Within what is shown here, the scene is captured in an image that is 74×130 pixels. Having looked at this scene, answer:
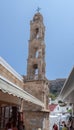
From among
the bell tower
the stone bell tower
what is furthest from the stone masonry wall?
the bell tower

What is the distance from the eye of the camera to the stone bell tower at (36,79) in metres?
23.7

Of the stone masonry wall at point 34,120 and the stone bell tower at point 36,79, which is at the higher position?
the stone bell tower at point 36,79

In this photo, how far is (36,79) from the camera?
1017 inches

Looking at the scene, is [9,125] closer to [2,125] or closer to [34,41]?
[2,125]

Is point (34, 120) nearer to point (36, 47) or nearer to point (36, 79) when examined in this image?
point (36, 79)

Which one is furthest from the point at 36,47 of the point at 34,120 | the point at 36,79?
the point at 34,120

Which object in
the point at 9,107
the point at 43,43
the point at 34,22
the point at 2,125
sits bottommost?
the point at 2,125

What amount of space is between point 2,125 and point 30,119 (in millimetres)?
12186

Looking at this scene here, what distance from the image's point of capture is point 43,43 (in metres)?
29.0

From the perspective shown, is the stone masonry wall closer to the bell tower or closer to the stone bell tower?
the stone bell tower

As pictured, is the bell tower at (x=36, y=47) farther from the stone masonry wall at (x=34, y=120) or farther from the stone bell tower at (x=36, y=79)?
the stone masonry wall at (x=34, y=120)

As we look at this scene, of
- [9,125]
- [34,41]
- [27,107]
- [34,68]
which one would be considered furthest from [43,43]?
[9,125]

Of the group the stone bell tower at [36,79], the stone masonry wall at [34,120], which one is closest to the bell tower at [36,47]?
the stone bell tower at [36,79]

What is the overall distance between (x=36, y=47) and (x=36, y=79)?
4.39m
